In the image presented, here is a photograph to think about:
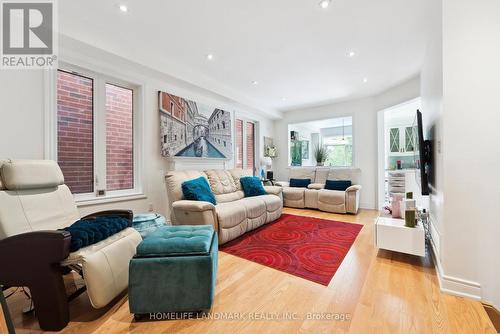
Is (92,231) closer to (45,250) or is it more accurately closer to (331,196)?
(45,250)

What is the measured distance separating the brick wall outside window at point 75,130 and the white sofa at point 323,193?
3.91m

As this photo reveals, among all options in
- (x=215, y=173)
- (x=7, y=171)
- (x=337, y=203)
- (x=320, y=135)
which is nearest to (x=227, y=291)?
(x=7, y=171)

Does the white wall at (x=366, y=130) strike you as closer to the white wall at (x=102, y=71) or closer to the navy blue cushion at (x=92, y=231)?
the white wall at (x=102, y=71)

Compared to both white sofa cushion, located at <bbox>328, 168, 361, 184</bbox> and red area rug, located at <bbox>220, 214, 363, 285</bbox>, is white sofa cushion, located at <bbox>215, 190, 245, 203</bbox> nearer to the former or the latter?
red area rug, located at <bbox>220, 214, 363, 285</bbox>

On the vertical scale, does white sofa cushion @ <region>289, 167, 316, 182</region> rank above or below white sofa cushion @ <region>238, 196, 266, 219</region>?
above

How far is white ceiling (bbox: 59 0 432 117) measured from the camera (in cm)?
205

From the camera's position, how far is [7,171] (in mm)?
1652

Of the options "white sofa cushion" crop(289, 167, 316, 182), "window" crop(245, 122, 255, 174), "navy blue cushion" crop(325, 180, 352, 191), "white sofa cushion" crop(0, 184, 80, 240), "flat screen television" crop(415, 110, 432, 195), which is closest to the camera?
"white sofa cushion" crop(0, 184, 80, 240)

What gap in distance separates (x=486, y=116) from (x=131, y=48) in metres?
3.72

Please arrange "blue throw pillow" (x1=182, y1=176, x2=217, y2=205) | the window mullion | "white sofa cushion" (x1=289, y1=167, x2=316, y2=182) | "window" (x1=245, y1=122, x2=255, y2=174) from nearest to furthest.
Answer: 1. the window mullion
2. "blue throw pillow" (x1=182, y1=176, x2=217, y2=205)
3. "white sofa cushion" (x1=289, y1=167, x2=316, y2=182)
4. "window" (x1=245, y1=122, x2=255, y2=174)

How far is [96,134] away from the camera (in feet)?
8.98

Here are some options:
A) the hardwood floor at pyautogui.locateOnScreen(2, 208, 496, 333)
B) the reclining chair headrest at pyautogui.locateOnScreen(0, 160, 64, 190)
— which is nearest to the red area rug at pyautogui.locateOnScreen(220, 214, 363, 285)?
the hardwood floor at pyautogui.locateOnScreen(2, 208, 496, 333)

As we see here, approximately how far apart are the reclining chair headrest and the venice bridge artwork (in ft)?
4.86

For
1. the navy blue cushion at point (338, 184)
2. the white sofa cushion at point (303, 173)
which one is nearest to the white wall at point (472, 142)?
the navy blue cushion at point (338, 184)
